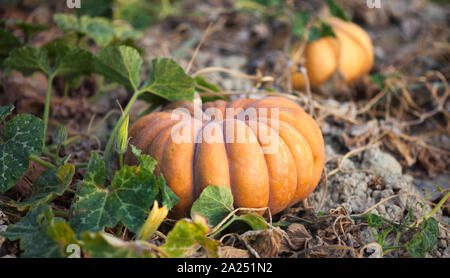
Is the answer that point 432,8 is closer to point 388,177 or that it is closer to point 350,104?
point 350,104

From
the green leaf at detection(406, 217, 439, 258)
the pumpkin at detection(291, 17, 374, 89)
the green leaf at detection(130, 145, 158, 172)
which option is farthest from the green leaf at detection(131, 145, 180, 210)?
the pumpkin at detection(291, 17, 374, 89)

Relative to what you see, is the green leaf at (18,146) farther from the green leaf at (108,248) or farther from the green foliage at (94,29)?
the green foliage at (94,29)

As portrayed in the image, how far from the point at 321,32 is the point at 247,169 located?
5.49ft

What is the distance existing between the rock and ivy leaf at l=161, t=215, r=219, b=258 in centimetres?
115

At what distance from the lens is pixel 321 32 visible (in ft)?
9.79

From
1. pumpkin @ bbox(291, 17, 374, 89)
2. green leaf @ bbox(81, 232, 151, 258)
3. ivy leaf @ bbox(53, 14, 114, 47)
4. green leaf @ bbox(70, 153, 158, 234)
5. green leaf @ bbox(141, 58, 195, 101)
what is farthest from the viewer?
pumpkin @ bbox(291, 17, 374, 89)

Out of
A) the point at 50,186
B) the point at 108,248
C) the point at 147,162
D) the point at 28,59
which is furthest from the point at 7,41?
the point at 108,248

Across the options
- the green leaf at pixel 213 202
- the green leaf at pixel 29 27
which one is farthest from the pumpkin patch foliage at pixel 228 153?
the green leaf at pixel 29 27

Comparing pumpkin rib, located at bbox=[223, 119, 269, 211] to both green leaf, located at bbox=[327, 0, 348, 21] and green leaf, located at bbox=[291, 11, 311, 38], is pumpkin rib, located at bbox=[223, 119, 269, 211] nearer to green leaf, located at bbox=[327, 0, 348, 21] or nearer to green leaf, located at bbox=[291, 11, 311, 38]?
green leaf, located at bbox=[291, 11, 311, 38]

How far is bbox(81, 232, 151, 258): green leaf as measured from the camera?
4.27ft

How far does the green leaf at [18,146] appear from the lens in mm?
1686

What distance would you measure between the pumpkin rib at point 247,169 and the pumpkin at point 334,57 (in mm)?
1392

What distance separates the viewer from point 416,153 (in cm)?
247
